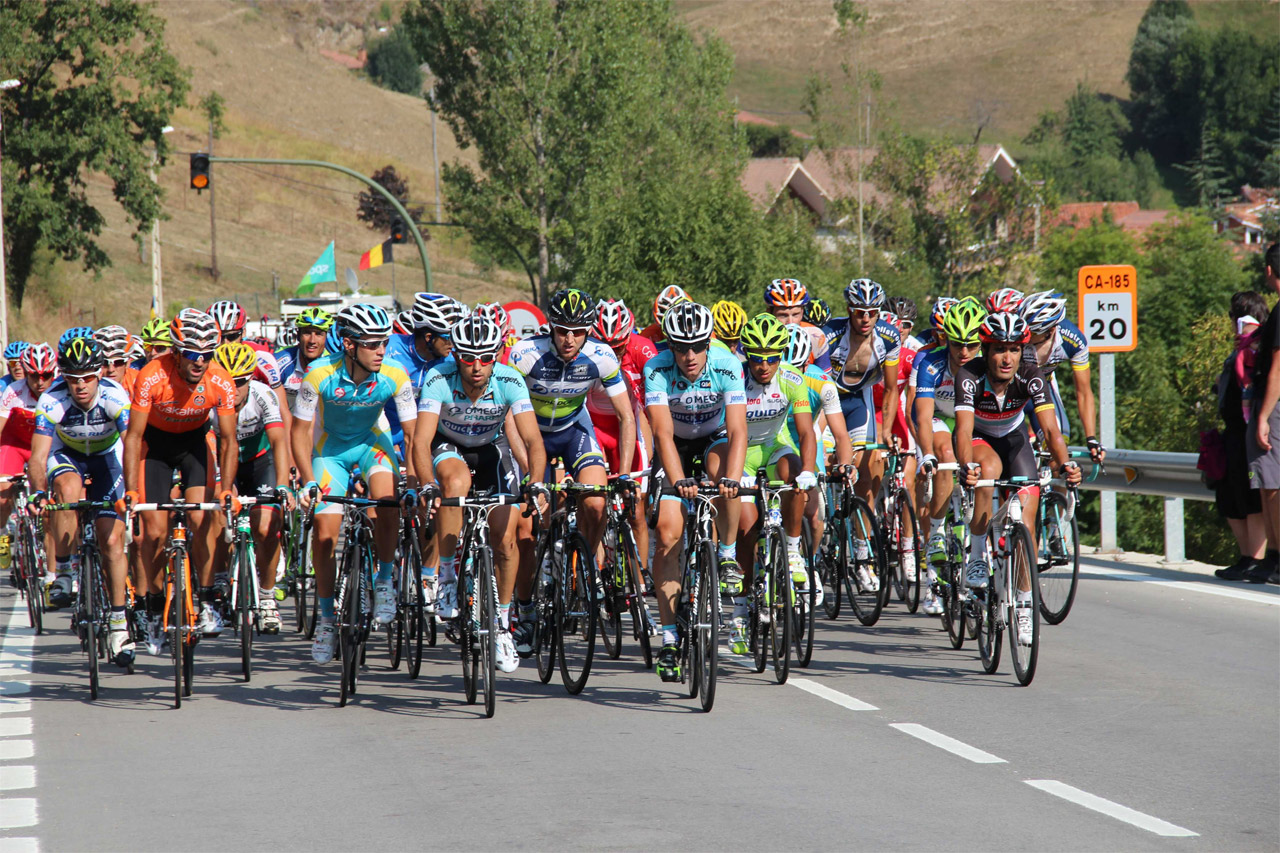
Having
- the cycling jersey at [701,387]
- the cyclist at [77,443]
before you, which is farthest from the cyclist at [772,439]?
the cyclist at [77,443]

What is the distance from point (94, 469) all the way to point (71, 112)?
154 ft

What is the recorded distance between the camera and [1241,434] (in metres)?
13.4

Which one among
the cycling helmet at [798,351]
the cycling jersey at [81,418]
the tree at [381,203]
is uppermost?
the tree at [381,203]

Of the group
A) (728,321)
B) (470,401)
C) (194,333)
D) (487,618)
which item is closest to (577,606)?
(487,618)

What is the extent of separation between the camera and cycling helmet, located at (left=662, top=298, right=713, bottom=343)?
29.8 ft

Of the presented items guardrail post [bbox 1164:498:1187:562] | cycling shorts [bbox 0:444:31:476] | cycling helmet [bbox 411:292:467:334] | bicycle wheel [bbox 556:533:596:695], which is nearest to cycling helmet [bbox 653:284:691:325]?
cycling helmet [bbox 411:292:467:334]

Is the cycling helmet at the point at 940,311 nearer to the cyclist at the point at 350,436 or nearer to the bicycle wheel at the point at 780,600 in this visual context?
the bicycle wheel at the point at 780,600

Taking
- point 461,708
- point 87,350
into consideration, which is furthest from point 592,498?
point 87,350

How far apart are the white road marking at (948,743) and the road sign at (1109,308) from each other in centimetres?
841

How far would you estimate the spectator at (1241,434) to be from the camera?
13234 mm

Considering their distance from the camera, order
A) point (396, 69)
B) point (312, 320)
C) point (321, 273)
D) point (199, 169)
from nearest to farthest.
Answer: point (312, 320)
point (199, 169)
point (321, 273)
point (396, 69)

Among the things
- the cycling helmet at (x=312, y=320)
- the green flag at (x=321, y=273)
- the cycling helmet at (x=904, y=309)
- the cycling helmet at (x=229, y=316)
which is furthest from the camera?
the green flag at (x=321, y=273)

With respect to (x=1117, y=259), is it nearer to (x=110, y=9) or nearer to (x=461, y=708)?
(x=110, y=9)

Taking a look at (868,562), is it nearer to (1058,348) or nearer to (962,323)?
(962,323)
